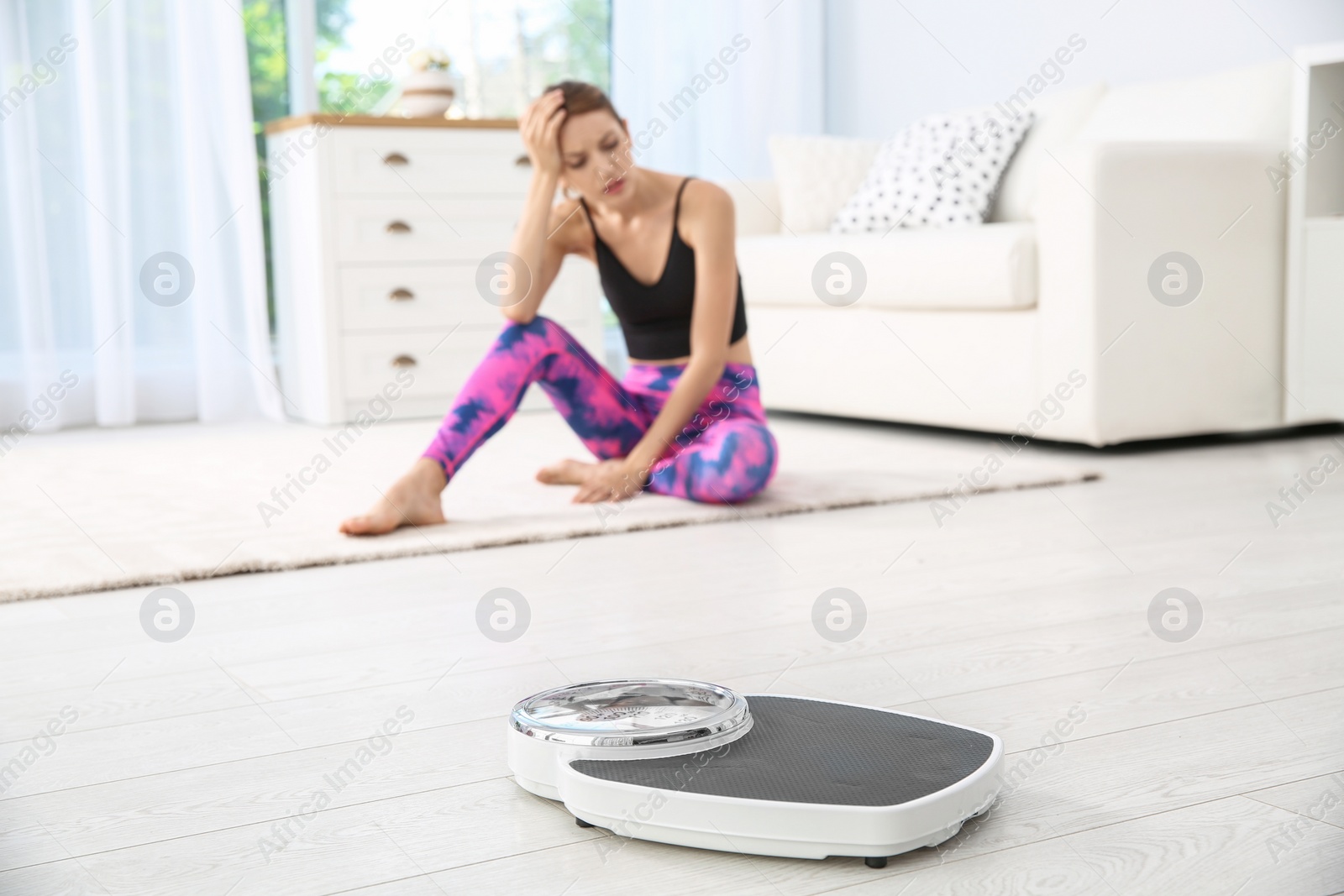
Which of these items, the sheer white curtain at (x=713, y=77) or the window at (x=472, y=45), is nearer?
the window at (x=472, y=45)

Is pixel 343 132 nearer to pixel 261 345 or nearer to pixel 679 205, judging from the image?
pixel 261 345

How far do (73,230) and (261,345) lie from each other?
0.59 m

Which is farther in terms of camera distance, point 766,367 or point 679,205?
point 766,367

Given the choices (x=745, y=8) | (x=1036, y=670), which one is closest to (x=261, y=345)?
(x=745, y=8)

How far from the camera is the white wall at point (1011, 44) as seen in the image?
11.0ft

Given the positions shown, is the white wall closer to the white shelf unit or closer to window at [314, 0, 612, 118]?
the white shelf unit

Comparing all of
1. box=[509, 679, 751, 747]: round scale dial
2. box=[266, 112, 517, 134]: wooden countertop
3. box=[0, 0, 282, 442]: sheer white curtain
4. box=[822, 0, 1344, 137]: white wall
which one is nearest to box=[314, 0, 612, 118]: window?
box=[266, 112, 517, 134]: wooden countertop

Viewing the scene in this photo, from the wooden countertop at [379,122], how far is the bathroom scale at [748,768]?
9.57 ft

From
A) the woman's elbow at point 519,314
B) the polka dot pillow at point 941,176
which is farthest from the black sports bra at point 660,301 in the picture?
the polka dot pillow at point 941,176

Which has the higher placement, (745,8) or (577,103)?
(745,8)

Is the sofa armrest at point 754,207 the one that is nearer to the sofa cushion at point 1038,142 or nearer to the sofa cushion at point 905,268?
the sofa cushion at point 905,268

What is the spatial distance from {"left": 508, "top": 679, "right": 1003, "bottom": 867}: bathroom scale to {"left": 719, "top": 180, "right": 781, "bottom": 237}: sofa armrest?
2720 mm

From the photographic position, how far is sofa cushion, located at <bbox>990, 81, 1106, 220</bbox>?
3318mm

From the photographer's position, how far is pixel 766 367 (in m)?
3.48
